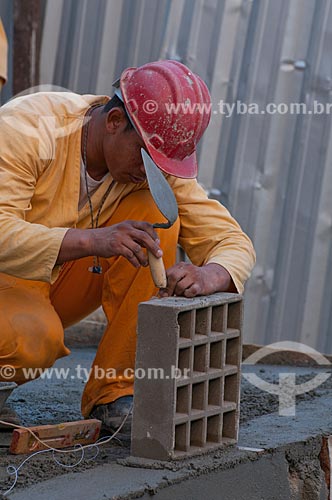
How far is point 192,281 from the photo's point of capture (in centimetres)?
322

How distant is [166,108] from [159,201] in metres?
0.34

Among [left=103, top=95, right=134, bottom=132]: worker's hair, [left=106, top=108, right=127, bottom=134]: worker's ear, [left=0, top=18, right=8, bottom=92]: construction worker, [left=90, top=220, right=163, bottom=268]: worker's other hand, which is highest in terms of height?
[left=0, top=18, right=8, bottom=92]: construction worker

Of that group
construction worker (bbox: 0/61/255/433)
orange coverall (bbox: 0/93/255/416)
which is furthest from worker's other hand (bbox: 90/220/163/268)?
orange coverall (bbox: 0/93/255/416)

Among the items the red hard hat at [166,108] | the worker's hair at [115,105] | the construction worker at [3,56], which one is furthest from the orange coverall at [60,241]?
the construction worker at [3,56]

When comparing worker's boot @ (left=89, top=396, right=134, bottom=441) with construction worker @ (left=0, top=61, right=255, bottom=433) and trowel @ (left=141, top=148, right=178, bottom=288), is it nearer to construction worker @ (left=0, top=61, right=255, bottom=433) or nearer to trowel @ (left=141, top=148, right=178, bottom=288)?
construction worker @ (left=0, top=61, right=255, bottom=433)

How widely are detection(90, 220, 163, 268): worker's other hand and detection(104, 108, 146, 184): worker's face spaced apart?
0.97 ft

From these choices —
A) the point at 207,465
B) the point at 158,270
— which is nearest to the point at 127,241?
the point at 158,270

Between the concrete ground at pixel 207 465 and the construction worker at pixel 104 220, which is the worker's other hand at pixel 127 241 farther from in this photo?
the concrete ground at pixel 207 465

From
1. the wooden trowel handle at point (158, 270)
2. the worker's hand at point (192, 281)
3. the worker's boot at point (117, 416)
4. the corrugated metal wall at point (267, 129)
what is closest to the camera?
the wooden trowel handle at point (158, 270)

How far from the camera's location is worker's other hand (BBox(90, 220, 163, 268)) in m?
3.03

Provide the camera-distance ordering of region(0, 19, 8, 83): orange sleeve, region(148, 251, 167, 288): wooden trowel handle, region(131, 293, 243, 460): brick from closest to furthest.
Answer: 1. region(131, 293, 243, 460): brick
2. region(148, 251, 167, 288): wooden trowel handle
3. region(0, 19, 8, 83): orange sleeve

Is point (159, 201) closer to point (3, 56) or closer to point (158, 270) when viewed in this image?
point (158, 270)

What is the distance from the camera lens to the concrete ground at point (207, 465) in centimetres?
279

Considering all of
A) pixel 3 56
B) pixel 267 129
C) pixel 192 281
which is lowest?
pixel 192 281
